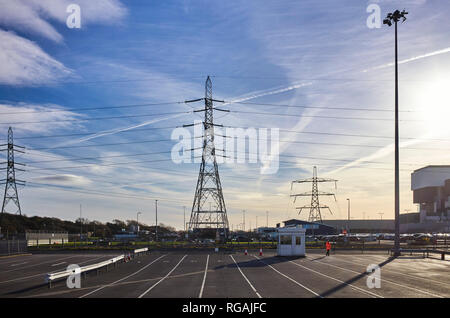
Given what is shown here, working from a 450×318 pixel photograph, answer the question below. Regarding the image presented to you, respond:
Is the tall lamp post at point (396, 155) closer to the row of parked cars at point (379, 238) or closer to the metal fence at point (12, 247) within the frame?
the row of parked cars at point (379, 238)

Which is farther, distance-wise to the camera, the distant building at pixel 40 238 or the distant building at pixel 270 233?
the distant building at pixel 270 233

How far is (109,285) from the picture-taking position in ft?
78.8

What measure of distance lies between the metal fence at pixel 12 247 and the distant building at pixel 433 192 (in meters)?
129

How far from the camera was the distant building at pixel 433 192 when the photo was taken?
14912 cm

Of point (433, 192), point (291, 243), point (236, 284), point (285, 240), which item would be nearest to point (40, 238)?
point (285, 240)

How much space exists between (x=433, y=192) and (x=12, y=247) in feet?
469

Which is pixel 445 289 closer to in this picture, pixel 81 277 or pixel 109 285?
pixel 109 285

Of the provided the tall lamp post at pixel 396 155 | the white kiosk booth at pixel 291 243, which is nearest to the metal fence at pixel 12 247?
the white kiosk booth at pixel 291 243

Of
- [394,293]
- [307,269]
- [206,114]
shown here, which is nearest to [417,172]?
[206,114]

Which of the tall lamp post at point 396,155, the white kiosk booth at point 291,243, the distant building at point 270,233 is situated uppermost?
the tall lamp post at point 396,155

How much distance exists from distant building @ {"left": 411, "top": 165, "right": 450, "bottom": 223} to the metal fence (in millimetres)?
129049

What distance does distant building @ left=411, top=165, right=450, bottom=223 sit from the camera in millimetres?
149125

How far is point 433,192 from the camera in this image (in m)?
158
